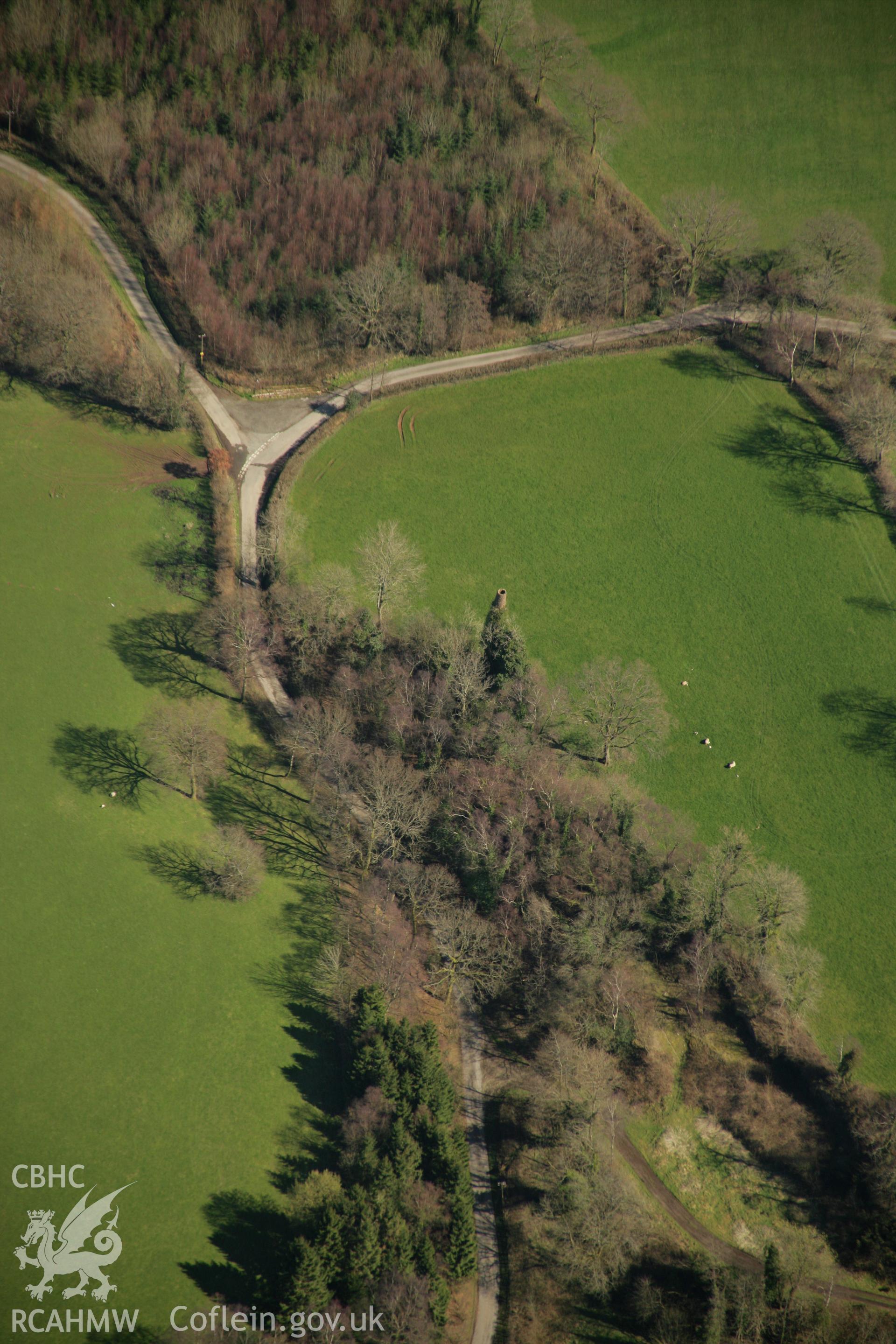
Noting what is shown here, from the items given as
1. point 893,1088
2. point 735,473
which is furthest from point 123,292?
point 893,1088

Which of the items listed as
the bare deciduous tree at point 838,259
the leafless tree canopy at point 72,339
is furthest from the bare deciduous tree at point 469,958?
the bare deciduous tree at point 838,259

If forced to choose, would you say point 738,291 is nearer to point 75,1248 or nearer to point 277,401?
point 277,401

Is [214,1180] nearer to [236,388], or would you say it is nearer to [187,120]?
[236,388]

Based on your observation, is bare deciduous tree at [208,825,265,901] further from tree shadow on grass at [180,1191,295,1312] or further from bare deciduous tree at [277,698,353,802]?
tree shadow on grass at [180,1191,295,1312]

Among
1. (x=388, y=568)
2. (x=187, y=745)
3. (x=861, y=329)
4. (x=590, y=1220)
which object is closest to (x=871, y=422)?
(x=861, y=329)

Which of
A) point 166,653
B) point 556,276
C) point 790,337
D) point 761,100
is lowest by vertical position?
point 166,653

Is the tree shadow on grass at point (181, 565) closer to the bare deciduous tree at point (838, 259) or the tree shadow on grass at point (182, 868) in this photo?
the tree shadow on grass at point (182, 868)

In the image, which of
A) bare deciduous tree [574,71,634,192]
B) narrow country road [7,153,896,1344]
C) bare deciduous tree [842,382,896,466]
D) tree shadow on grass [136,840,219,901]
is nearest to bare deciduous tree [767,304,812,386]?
→ narrow country road [7,153,896,1344]

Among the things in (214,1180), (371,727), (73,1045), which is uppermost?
(371,727)
